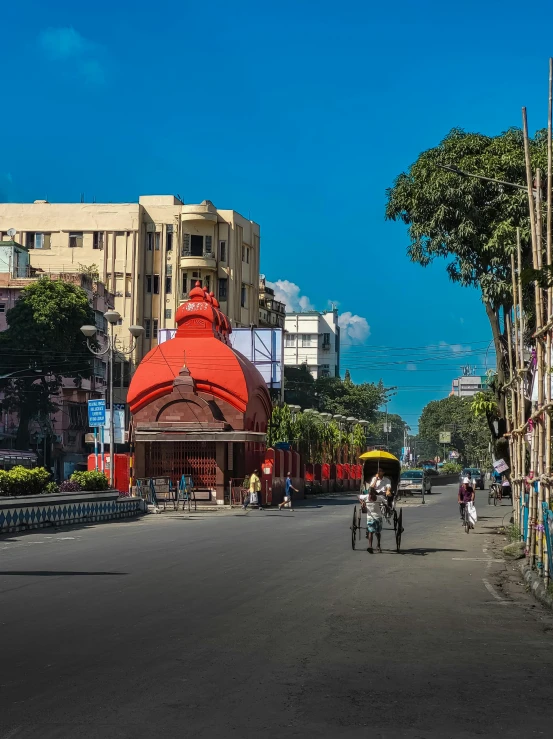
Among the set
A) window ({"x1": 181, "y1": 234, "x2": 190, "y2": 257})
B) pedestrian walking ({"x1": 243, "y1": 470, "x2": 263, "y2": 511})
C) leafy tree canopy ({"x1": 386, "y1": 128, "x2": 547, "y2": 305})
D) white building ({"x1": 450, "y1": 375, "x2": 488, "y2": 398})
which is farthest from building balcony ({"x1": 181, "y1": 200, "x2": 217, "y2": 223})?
white building ({"x1": 450, "y1": 375, "x2": 488, "y2": 398})

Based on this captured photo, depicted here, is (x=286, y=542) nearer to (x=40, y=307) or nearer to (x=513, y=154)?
(x=513, y=154)

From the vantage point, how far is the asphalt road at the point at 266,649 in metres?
6.75

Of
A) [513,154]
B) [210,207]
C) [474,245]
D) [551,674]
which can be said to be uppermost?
[210,207]

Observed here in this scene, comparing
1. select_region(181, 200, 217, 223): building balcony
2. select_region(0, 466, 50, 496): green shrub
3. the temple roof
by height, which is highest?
select_region(181, 200, 217, 223): building balcony

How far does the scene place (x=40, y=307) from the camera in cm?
6122

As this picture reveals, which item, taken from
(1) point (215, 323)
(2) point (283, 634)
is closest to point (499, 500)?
(1) point (215, 323)

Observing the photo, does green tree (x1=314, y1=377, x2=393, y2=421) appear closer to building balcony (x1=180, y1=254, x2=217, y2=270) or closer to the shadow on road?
building balcony (x1=180, y1=254, x2=217, y2=270)

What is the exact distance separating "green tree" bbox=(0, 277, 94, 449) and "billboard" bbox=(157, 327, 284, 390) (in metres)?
6.14

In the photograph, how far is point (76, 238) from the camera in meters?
83.4

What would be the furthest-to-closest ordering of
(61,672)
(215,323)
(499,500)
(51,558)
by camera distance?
1. (499,500)
2. (215,323)
3. (51,558)
4. (61,672)

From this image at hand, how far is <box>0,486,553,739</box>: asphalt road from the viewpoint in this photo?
266 inches

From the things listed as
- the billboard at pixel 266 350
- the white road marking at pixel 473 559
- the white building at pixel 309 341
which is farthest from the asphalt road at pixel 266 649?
the white building at pixel 309 341

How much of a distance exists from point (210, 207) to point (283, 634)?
3014 inches

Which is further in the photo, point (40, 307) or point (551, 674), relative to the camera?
point (40, 307)
